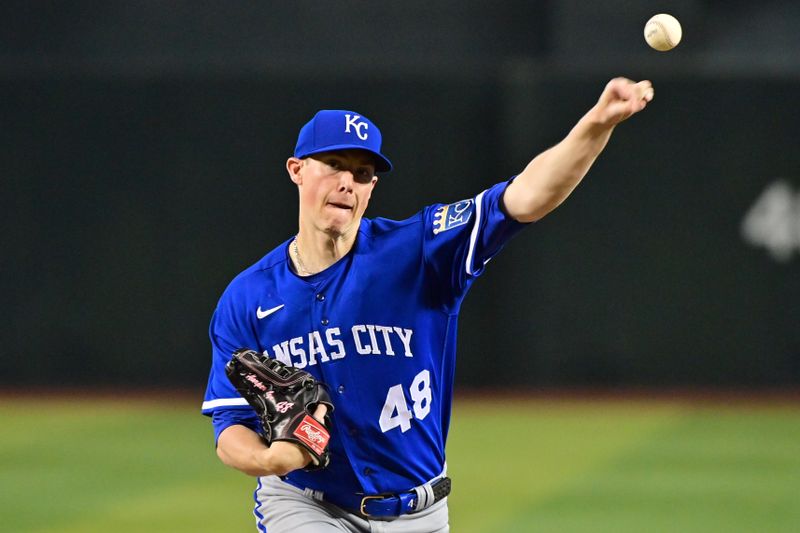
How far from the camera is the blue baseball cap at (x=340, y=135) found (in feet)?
14.4

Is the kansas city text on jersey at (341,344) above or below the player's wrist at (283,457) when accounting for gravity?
above

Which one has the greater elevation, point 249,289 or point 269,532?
point 249,289

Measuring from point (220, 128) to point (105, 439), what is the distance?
409 centimetres

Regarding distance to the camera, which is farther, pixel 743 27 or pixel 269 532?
pixel 743 27

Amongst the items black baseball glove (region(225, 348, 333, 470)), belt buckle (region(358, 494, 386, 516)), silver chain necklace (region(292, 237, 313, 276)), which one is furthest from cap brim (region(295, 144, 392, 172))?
belt buckle (region(358, 494, 386, 516))

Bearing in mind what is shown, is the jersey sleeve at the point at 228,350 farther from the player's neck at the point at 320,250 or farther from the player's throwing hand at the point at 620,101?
the player's throwing hand at the point at 620,101

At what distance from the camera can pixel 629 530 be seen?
788 centimetres

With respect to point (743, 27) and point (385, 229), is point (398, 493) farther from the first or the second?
point (743, 27)

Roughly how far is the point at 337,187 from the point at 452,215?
423 mm

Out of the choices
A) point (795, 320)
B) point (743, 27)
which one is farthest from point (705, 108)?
point (743, 27)

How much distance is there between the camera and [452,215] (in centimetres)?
432

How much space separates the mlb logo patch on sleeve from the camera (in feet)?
14.0

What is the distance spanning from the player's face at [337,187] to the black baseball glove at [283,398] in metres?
0.55

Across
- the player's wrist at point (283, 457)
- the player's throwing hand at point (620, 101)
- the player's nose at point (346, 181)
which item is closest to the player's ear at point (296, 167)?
the player's nose at point (346, 181)
